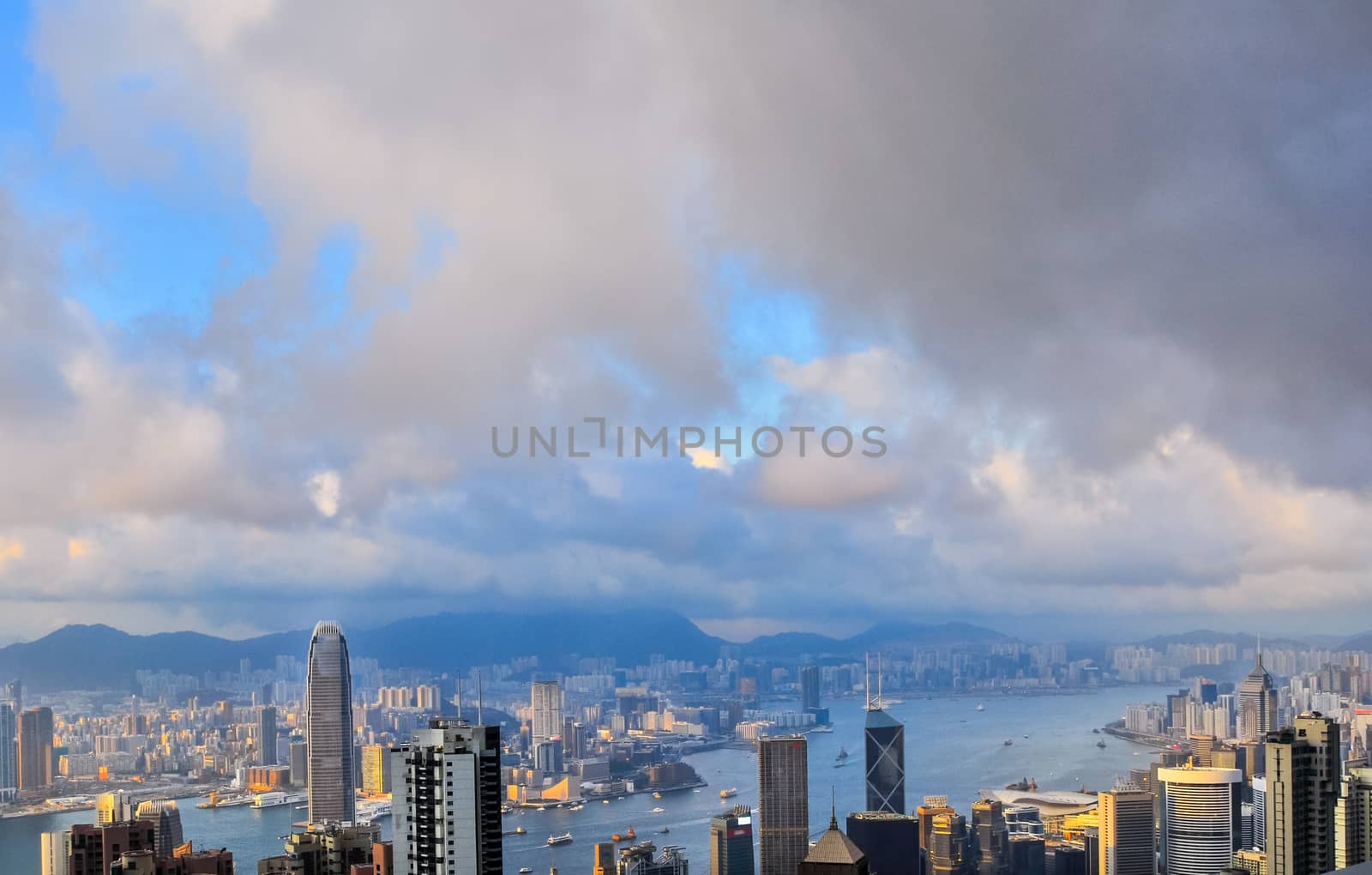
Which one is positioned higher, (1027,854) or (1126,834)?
(1126,834)

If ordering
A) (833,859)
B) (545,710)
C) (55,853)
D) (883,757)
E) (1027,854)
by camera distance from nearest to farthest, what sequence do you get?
(833,859), (55,853), (1027,854), (545,710), (883,757)

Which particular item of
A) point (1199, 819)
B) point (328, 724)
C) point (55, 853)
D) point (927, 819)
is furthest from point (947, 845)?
point (55, 853)

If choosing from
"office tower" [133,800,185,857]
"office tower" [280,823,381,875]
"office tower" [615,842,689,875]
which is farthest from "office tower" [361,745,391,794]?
"office tower" [280,823,381,875]

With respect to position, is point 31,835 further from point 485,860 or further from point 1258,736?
point 1258,736

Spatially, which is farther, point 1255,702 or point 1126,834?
point 1255,702

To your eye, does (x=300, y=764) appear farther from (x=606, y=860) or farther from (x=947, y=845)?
(x=947, y=845)

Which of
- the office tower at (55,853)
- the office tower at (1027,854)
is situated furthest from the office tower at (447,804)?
the office tower at (1027,854)
